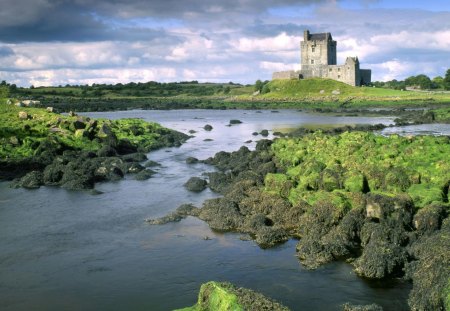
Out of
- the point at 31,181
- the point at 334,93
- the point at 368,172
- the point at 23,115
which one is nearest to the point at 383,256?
the point at 368,172

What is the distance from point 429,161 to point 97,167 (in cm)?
2109

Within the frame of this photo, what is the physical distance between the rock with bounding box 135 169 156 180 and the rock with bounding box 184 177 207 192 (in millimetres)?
3899

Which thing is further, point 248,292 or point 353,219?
point 353,219

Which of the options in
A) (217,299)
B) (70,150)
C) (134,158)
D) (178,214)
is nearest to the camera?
(217,299)

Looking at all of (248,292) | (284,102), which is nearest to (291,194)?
(248,292)

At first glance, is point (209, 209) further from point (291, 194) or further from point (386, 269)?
point (386, 269)

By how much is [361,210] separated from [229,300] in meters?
10.4

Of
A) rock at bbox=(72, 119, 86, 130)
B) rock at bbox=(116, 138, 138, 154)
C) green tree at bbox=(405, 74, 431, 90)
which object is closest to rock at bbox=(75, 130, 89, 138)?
rock at bbox=(72, 119, 86, 130)

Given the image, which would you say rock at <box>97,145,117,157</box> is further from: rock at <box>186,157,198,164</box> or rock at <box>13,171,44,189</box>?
rock at <box>13,171,44,189</box>

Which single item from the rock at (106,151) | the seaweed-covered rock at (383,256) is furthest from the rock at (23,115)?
the seaweed-covered rock at (383,256)

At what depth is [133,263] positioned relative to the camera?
18438mm

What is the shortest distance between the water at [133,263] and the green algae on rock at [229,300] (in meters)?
3.42

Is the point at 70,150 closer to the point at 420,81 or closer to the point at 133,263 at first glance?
the point at 133,263

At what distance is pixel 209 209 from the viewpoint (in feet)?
78.9
